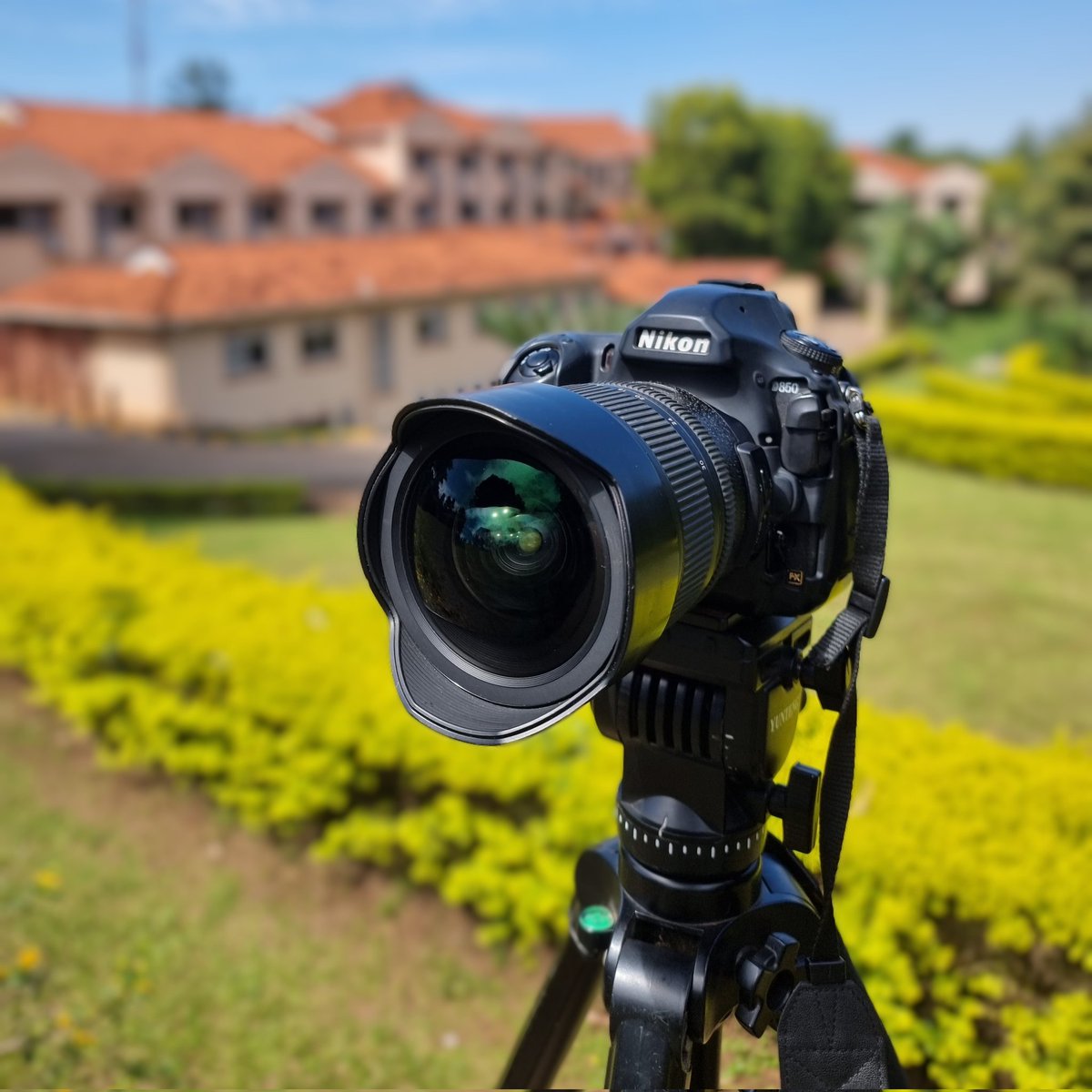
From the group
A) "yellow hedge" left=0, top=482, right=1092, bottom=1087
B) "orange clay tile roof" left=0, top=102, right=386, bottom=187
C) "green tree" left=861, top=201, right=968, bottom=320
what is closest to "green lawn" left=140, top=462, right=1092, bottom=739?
"yellow hedge" left=0, top=482, right=1092, bottom=1087

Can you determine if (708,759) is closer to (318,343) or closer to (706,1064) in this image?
(706,1064)

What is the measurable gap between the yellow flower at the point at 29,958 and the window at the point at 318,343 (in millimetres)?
18491

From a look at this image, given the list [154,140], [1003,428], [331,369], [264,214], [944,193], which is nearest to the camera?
[1003,428]

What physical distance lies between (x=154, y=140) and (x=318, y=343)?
28.9 ft

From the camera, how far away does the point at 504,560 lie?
1.69 metres

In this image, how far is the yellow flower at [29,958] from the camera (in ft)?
12.3

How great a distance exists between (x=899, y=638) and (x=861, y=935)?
4.61 metres

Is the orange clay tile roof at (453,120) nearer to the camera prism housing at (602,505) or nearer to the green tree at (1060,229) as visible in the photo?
the green tree at (1060,229)

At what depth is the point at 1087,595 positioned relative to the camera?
862 cm

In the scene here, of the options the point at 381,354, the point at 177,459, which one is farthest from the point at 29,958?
the point at 381,354

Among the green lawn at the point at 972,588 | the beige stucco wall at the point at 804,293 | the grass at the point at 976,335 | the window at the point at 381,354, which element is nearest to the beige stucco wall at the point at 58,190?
the window at the point at 381,354

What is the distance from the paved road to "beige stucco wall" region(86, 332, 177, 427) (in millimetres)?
748

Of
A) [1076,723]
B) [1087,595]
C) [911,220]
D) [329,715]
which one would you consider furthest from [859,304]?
[329,715]

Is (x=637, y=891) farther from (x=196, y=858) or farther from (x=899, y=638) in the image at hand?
(x=899, y=638)
